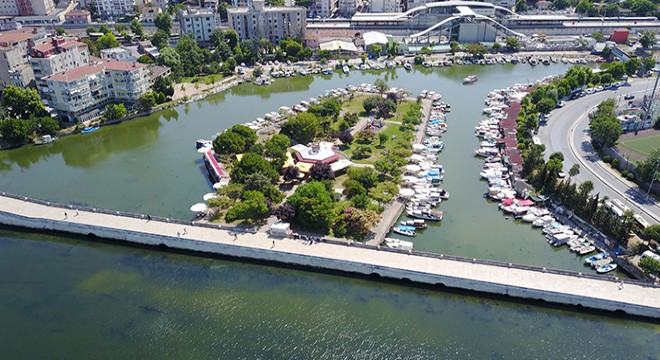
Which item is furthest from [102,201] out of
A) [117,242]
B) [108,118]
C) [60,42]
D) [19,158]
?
[60,42]

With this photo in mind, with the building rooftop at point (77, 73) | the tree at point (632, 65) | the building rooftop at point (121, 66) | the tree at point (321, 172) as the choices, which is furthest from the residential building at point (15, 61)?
the tree at point (632, 65)

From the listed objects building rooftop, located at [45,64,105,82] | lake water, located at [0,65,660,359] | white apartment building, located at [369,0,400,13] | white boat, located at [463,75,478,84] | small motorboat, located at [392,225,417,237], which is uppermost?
white apartment building, located at [369,0,400,13]

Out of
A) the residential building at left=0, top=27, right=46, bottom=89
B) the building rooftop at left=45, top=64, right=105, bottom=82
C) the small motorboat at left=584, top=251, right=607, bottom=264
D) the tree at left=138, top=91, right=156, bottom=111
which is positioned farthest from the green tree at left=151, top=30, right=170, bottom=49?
the small motorboat at left=584, top=251, right=607, bottom=264

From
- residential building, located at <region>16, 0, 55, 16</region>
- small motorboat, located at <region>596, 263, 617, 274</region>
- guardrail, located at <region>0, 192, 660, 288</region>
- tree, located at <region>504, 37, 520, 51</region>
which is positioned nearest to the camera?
guardrail, located at <region>0, 192, 660, 288</region>

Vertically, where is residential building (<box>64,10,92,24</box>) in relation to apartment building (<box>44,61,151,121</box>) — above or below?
above

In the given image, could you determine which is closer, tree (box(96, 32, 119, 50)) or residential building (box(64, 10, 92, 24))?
tree (box(96, 32, 119, 50))

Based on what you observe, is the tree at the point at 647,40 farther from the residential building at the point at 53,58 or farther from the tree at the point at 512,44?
the residential building at the point at 53,58

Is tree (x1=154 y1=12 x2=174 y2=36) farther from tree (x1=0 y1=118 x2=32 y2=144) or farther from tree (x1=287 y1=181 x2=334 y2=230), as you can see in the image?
tree (x1=287 y1=181 x2=334 y2=230)

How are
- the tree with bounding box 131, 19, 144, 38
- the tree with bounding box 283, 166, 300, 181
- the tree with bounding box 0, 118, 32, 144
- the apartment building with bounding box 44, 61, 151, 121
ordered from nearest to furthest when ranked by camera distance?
the tree with bounding box 283, 166, 300, 181 < the tree with bounding box 0, 118, 32, 144 < the apartment building with bounding box 44, 61, 151, 121 < the tree with bounding box 131, 19, 144, 38
